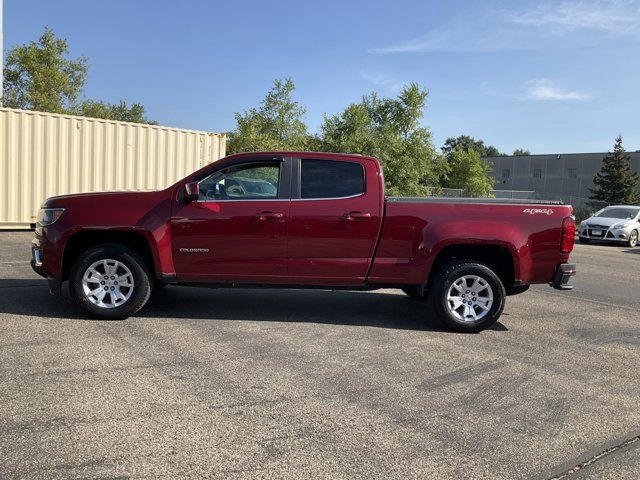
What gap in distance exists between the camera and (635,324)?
695 centimetres

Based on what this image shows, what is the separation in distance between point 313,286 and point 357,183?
4.04 feet

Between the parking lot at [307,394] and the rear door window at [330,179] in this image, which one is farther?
the rear door window at [330,179]

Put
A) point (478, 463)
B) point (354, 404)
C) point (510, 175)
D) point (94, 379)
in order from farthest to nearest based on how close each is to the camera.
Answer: point (510, 175) → point (94, 379) → point (354, 404) → point (478, 463)

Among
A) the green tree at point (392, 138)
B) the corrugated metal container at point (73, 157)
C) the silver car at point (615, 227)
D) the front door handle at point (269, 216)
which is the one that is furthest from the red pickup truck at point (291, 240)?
the green tree at point (392, 138)

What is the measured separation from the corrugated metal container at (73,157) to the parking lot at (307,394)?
26.0 feet

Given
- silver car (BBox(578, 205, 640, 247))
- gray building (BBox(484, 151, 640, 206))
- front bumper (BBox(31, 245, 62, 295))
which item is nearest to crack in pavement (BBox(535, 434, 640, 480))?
front bumper (BBox(31, 245, 62, 295))

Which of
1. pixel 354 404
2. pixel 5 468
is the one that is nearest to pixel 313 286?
pixel 354 404

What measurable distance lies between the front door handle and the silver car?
18.4 m

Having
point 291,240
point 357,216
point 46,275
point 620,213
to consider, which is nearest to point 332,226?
point 357,216

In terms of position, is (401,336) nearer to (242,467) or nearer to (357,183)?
(357,183)

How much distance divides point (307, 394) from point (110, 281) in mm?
2976

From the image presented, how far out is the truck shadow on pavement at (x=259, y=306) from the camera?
20.8 feet

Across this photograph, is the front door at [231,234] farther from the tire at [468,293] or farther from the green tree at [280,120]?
the green tree at [280,120]

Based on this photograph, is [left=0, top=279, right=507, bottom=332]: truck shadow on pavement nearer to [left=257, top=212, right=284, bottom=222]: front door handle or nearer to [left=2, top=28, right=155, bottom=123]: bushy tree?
[left=257, top=212, right=284, bottom=222]: front door handle
